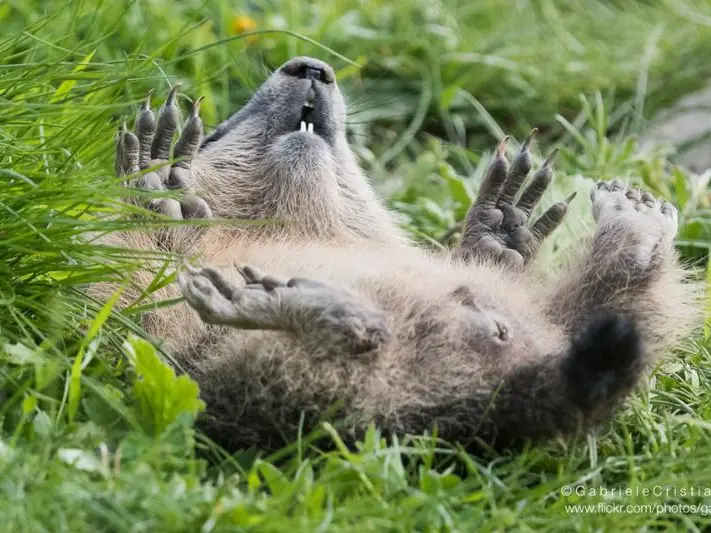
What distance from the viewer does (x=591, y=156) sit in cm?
532

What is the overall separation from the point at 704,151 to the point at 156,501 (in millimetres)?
4397

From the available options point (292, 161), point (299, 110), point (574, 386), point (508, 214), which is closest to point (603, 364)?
point (574, 386)

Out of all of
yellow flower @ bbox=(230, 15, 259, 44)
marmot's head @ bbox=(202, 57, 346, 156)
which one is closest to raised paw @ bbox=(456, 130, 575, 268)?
marmot's head @ bbox=(202, 57, 346, 156)

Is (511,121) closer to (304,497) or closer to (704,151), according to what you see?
(704,151)

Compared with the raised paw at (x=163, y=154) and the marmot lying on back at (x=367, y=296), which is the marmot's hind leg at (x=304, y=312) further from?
the raised paw at (x=163, y=154)

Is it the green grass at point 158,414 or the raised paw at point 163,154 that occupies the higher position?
the raised paw at point 163,154

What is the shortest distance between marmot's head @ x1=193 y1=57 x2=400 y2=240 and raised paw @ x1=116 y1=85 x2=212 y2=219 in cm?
29

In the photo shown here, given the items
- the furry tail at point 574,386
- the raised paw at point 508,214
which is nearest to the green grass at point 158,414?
the furry tail at point 574,386

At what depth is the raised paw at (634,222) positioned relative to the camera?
3574 mm

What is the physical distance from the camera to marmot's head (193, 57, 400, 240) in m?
4.21

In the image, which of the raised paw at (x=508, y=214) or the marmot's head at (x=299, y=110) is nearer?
the raised paw at (x=508, y=214)

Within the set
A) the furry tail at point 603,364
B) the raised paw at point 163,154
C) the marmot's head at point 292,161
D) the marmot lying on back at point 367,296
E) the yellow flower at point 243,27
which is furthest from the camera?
the yellow flower at point 243,27

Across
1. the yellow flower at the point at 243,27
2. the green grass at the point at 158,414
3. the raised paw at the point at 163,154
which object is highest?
the yellow flower at the point at 243,27

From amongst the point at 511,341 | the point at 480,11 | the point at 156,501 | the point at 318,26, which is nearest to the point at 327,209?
the point at 511,341
